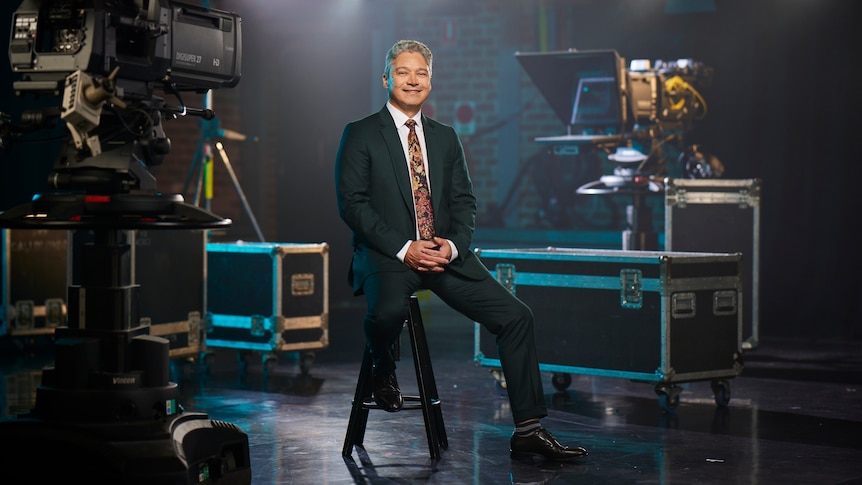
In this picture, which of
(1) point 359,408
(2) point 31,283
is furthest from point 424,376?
(2) point 31,283

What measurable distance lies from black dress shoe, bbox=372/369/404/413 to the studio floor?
18cm

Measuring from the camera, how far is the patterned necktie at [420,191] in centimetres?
383

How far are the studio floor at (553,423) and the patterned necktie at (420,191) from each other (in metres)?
0.76

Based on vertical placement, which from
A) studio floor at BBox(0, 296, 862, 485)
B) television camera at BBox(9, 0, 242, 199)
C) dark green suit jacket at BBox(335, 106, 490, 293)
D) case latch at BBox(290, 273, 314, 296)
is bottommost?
studio floor at BBox(0, 296, 862, 485)

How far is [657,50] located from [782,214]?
1.40 meters

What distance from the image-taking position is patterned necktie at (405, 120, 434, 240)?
3.83 meters

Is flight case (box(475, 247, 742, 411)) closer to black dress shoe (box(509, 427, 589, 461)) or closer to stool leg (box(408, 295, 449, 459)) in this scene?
black dress shoe (box(509, 427, 589, 461))

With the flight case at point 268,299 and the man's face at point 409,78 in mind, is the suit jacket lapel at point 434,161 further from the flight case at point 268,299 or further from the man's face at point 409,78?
the flight case at point 268,299

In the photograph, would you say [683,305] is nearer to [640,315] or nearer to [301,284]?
[640,315]

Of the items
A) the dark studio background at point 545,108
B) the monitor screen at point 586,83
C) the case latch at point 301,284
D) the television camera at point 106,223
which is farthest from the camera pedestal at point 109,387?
the dark studio background at point 545,108

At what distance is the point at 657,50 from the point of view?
7.94 m

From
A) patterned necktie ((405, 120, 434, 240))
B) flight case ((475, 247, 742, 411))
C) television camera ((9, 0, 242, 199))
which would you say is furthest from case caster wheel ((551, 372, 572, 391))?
television camera ((9, 0, 242, 199))

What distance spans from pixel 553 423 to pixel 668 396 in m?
0.53

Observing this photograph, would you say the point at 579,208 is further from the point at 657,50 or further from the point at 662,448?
the point at 662,448
